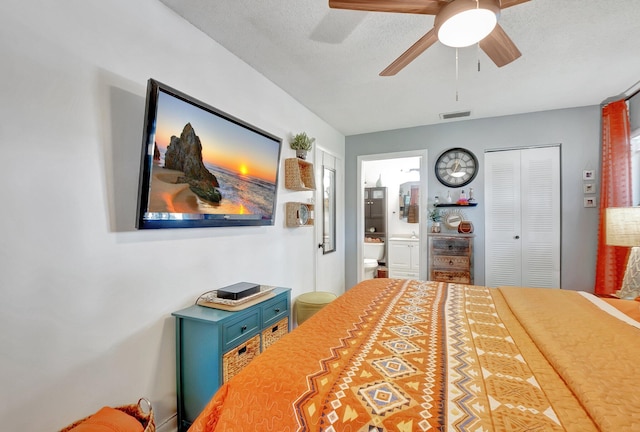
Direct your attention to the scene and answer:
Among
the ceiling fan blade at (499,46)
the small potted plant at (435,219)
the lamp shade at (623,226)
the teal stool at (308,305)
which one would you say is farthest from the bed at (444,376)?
the small potted plant at (435,219)

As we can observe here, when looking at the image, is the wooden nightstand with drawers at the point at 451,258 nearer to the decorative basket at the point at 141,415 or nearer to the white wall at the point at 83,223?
the white wall at the point at 83,223

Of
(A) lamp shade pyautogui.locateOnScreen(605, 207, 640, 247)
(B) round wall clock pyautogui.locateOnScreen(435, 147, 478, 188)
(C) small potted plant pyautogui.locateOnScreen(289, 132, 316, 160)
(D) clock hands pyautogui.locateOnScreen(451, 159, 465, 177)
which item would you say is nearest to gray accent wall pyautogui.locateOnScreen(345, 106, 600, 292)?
(B) round wall clock pyautogui.locateOnScreen(435, 147, 478, 188)

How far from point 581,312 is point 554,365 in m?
0.76

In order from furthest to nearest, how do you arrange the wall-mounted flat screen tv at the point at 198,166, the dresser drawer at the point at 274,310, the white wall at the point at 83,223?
the dresser drawer at the point at 274,310
the wall-mounted flat screen tv at the point at 198,166
the white wall at the point at 83,223

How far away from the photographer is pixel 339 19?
1.86m

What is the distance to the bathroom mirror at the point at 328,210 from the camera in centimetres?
384

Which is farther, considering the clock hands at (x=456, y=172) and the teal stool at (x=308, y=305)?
the clock hands at (x=456, y=172)

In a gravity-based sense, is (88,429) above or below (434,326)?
below

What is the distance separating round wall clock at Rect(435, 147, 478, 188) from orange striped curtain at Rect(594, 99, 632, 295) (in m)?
1.26

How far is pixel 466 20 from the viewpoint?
138 centimetres

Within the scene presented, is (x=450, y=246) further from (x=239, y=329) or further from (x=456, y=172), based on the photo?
(x=239, y=329)

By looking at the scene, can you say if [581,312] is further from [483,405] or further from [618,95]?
[618,95]

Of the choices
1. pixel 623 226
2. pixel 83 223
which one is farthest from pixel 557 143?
pixel 83 223

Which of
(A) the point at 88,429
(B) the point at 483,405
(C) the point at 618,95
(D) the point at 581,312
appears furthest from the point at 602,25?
(A) the point at 88,429
